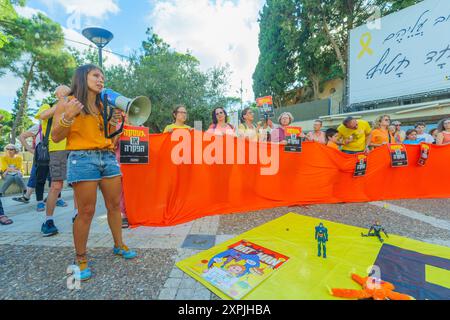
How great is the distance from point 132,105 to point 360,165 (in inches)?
177

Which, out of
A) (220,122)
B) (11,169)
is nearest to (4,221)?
(11,169)

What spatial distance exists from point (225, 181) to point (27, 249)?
2.69m

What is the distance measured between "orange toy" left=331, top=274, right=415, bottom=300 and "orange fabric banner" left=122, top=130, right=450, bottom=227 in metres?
2.30

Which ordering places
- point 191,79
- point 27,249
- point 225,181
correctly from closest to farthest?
point 27,249 → point 225,181 → point 191,79

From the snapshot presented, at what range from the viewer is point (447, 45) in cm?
974

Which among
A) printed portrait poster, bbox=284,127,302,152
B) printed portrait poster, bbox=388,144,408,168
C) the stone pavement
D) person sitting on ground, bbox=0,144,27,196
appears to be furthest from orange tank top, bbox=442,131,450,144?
person sitting on ground, bbox=0,144,27,196

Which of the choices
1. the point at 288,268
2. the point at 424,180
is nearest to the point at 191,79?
the point at 424,180

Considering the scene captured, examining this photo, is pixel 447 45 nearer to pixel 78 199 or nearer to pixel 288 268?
pixel 288 268

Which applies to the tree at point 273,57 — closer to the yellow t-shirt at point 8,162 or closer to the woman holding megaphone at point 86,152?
the yellow t-shirt at point 8,162

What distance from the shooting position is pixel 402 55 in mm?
11312

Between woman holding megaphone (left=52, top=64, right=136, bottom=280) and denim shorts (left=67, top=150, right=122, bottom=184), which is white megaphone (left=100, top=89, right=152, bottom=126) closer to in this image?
woman holding megaphone (left=52, top=64, right=136, bottom=280)

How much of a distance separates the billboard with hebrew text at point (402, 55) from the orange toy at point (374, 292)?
12.7 metres

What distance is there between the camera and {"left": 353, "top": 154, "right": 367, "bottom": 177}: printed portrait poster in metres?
4.46

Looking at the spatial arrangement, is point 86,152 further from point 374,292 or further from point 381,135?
point 381,135
